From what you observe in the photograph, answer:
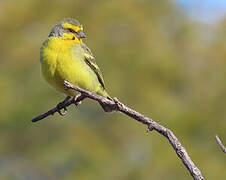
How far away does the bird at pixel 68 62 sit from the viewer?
518 cm

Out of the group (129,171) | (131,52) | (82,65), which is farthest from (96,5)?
(82,65)

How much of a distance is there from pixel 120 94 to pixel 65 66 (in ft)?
38.4

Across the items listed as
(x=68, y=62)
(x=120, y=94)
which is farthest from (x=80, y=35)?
(x=120, y=94)

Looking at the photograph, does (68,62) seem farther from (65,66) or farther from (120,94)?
(120,94)

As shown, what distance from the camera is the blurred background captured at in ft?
52.0

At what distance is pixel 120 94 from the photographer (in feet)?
55.5

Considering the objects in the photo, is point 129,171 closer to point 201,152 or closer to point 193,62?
point 201,152

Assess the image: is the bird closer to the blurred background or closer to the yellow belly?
the yellow belly

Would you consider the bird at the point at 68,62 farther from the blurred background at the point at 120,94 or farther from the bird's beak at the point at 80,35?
the blurred background at the point at 120,94

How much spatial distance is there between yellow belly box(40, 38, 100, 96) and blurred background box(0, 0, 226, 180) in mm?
9459

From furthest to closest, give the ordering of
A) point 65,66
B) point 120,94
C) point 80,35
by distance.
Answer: point 120,94 → point 80,35 → point 65,66

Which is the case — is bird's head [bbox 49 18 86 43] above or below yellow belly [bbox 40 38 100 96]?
above

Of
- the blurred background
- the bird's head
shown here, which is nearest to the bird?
the bird's head

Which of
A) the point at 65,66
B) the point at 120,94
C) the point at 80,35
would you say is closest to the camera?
the point at 65,66
